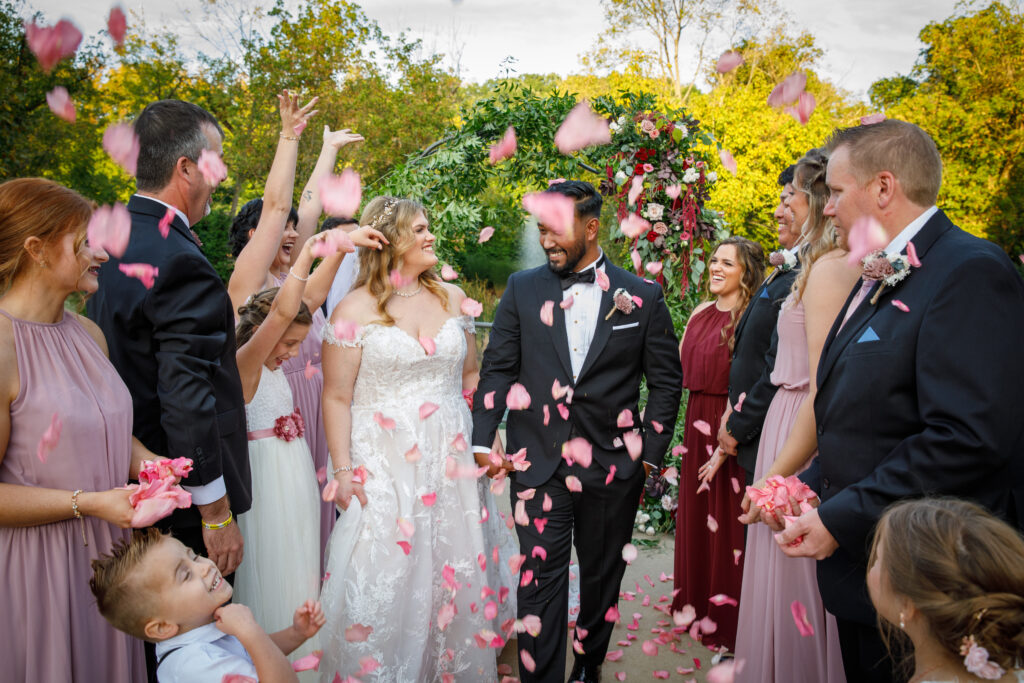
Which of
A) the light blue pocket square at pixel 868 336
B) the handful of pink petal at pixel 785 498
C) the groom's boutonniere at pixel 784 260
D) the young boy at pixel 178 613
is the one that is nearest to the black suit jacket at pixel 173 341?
the young boy at pixel 178 613

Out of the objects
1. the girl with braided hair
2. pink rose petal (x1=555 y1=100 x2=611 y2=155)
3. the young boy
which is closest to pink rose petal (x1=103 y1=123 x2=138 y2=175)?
the young boy

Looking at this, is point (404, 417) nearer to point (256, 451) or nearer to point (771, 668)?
point (256, 451)

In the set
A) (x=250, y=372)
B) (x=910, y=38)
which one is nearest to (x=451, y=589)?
(x=250, y=372)

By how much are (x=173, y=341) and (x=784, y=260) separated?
2.74 metres

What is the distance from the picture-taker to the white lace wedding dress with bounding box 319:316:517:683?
3.12 metres

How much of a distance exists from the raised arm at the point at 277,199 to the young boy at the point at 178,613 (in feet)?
4.50

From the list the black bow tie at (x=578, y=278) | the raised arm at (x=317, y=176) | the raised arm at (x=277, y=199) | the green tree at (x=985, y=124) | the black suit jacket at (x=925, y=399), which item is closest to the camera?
the black suit jacket at (x=925, y=399)

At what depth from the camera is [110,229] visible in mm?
2301

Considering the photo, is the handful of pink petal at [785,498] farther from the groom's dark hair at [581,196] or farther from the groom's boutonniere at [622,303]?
the groom's dark hair at [581,196]

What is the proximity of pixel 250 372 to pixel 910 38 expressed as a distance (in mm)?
Result: 23740

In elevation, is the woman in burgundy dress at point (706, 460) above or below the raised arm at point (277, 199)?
below

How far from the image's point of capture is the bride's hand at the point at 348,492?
321cm

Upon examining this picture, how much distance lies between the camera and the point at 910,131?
2018 millimetres

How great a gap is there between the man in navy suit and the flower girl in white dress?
85.8 inches
